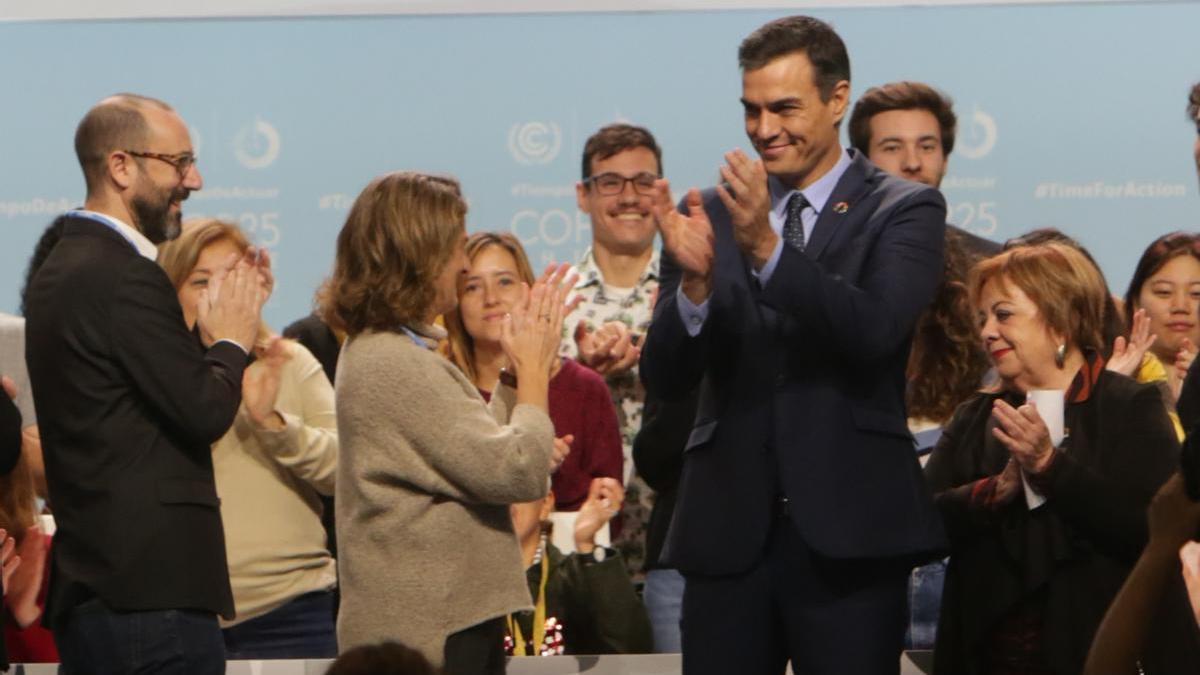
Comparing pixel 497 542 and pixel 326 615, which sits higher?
pixel 497 542

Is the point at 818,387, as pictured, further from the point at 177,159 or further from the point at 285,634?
the point at 285,634

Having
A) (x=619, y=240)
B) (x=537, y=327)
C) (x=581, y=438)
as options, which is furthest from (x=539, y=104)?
(x=537, y=327)

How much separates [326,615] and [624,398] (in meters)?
1.02

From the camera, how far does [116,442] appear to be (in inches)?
135

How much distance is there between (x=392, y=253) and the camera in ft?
11.6

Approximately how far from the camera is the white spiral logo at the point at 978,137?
584 centimetres

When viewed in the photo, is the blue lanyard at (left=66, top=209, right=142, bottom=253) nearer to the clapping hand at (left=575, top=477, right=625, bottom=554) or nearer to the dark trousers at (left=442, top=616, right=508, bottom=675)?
the dark trousers at (left=442, top=616, right=508, bottom=675)

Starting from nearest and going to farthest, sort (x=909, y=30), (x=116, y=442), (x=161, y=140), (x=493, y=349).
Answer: (x=116, y=442), (x=161, y=140), (x=493, y=349), (x=909, y=30)

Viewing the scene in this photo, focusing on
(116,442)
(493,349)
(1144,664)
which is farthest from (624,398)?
(1144,664)

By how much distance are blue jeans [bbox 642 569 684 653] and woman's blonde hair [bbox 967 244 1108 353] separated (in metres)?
1.09

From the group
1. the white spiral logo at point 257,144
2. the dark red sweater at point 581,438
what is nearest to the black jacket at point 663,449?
the dark red sweater at point 581,438

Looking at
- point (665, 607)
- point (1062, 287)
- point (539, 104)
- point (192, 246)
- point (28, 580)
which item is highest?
point (539, 104)

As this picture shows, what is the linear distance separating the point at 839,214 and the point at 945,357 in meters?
1.33

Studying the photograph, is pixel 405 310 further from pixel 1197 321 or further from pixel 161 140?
pixel 1197 321
